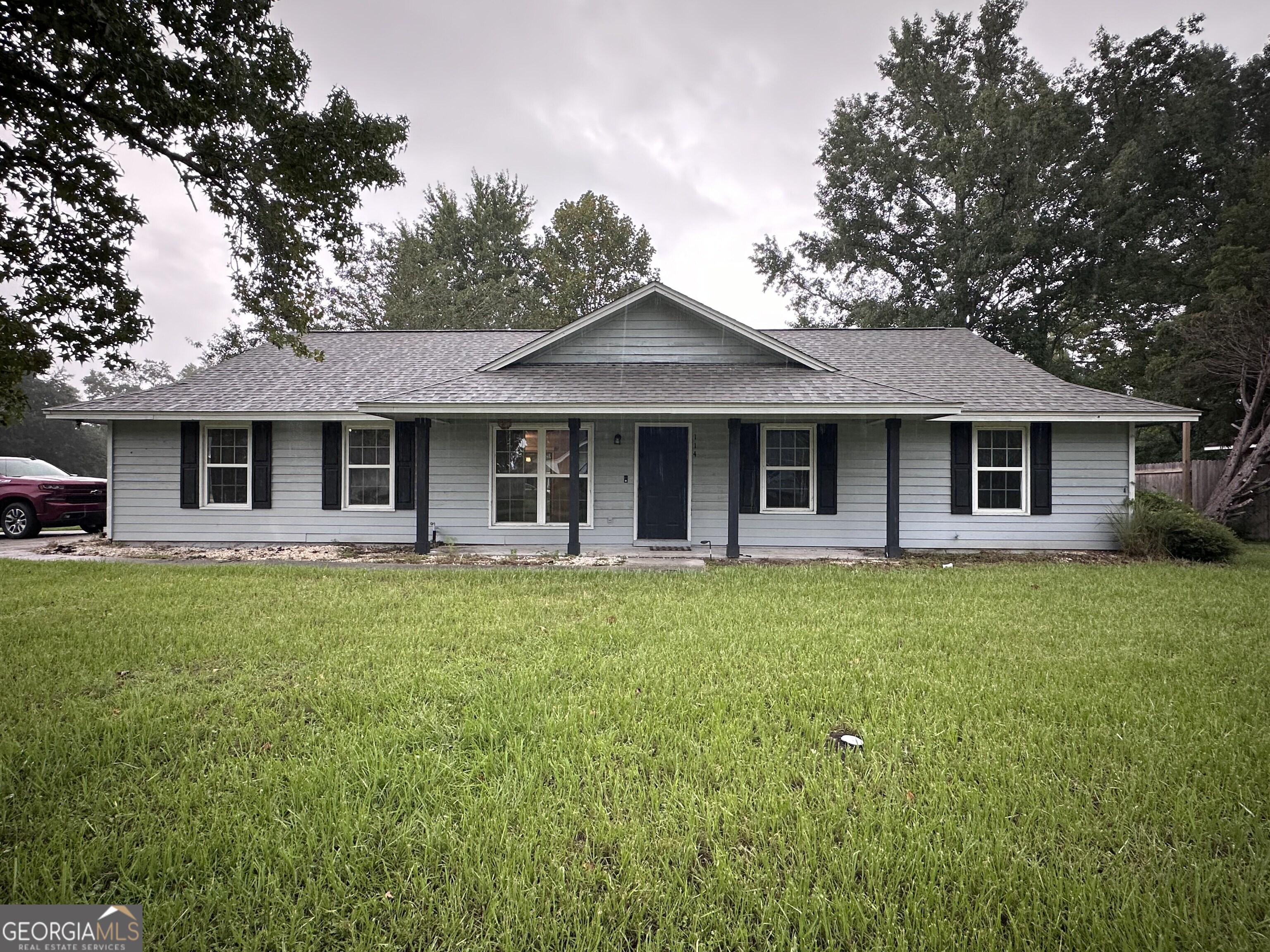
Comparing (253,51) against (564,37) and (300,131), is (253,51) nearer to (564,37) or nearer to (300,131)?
(300,131)

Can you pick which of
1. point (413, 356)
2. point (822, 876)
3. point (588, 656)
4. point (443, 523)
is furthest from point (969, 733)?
point (413, 356)

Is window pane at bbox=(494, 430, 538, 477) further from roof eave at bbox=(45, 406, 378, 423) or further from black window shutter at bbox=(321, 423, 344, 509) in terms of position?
black window shutter at bbox=(321, 423, 344, 509)

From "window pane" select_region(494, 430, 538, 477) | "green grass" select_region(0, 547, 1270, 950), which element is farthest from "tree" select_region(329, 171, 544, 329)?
"green grass" select_region(0, 547, 1270, 950)

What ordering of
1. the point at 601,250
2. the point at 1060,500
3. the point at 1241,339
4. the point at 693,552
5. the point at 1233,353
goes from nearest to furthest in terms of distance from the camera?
the point at 693,552 < the point at 1060,500 < the point at 1241,339 < the point at 1233,353 < the point at 601,250

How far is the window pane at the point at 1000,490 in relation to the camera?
34.2ft

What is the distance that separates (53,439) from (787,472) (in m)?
39.2

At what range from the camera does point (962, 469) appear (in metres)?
10.4

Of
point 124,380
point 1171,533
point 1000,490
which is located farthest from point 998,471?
point 124,380

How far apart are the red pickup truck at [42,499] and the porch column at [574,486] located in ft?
34.3

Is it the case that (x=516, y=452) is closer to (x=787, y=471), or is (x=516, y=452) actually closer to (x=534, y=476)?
(x=534, y=476)

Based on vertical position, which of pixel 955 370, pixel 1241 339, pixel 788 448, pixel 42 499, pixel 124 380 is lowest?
pixel 42 499

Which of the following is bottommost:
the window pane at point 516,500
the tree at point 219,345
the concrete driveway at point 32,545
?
the concrete driveway at point 32,545

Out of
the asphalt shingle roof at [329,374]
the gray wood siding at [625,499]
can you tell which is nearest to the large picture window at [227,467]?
the gray wood siding at [625,499]

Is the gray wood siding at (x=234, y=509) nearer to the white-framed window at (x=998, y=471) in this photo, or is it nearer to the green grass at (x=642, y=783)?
the green grass at (x=642, y=783)
